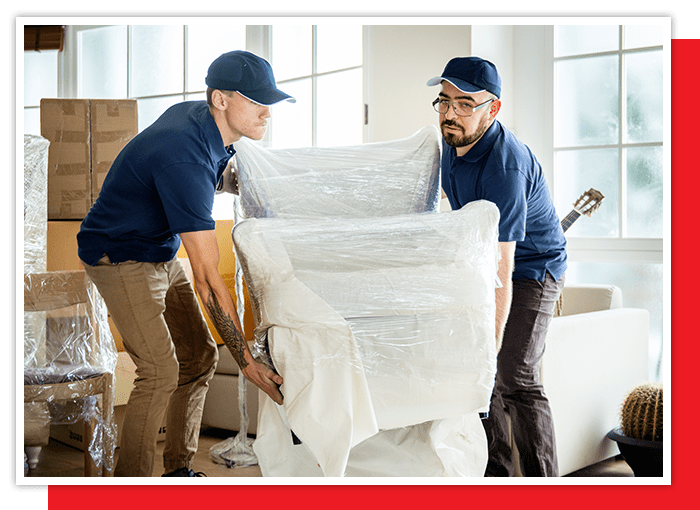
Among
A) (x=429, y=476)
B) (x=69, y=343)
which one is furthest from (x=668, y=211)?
(x=69, y=343)

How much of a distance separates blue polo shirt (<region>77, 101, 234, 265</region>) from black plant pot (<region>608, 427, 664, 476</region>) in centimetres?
120

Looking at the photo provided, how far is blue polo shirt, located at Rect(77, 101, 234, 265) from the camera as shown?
1368 mm

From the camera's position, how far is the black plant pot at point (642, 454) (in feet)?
5.31

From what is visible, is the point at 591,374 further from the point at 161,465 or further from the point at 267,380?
the point at 161,465

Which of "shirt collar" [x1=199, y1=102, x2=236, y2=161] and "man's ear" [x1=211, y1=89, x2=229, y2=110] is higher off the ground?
"man's ear" [x1=211, y1=89, x2=229, y2=110]

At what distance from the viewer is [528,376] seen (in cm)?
163

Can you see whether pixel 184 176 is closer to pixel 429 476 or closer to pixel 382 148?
pixel 382 148

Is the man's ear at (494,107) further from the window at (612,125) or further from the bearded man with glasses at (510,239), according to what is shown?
the window at (612,125)

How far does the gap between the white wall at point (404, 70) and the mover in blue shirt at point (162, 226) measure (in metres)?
0.38

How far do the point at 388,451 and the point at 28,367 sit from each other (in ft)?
3.12

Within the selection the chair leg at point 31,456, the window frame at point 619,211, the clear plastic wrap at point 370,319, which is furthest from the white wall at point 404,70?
the chair leg at point 31,456

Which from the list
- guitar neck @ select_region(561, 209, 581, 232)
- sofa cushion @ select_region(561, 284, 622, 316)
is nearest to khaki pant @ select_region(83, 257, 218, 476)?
guitar neck @ select_region(561, 209, 581, 232)

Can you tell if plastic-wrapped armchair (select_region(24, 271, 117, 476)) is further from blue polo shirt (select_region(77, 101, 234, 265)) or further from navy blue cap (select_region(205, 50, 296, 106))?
navy blue cap (select_region(205, 50, 296, 106))

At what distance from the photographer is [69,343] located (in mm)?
1813
